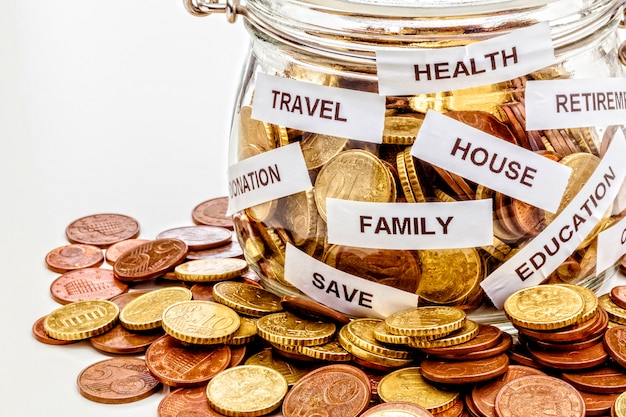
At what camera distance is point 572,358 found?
4.56 feet

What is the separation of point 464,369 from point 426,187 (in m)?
0.23

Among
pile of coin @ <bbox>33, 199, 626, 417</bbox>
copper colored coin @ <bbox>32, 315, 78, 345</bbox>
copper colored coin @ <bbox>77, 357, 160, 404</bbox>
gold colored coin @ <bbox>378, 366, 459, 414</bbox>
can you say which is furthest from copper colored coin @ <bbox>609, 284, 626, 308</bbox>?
copper colored coin @ <bbox>32, 315, 78, 345</bbox>

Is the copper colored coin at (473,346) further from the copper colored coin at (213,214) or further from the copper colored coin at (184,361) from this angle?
the copper colored coin at (213,214)

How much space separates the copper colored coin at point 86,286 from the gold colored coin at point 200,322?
217mm

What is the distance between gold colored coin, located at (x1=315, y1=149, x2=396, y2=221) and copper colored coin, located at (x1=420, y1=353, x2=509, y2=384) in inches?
8.4

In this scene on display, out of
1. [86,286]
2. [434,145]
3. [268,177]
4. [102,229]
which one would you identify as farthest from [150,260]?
[434,145]

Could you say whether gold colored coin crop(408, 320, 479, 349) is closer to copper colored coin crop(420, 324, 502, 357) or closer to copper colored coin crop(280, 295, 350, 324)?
copper colored coin crop(420, 324, 502, 357)

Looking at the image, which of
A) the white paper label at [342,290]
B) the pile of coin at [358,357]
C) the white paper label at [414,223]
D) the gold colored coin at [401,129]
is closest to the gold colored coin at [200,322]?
the pile of coin at [358,357]

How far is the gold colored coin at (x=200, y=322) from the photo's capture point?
1.46 metres

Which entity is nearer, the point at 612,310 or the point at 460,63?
the point at 460,63

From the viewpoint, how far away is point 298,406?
53.5 inches

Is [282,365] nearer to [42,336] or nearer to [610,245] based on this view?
[42,336]

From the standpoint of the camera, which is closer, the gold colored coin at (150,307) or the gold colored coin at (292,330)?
the gold colored coin at (292,330)

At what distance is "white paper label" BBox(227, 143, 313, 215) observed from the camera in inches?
57.2
